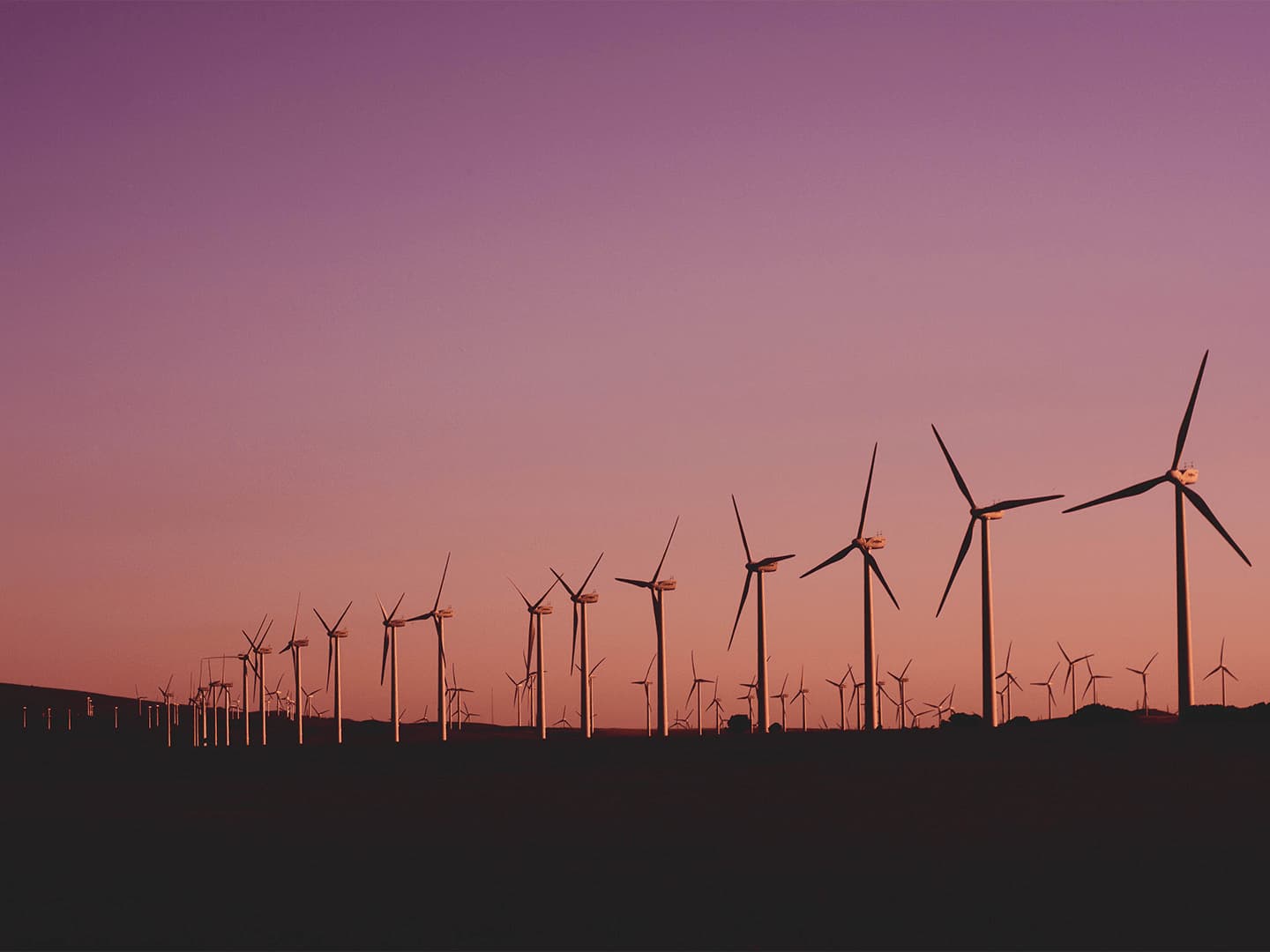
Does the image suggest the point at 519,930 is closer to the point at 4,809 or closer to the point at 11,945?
the point at 11,945

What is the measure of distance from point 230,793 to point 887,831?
139ft

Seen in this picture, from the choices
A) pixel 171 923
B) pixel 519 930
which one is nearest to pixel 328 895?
pixel 171 923

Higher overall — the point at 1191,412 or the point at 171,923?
the point at 1191,412

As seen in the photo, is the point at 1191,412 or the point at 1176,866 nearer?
the point at 1176,866

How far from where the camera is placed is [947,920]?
3628 centimetres

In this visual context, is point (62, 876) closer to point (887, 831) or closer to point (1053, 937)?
point (887, 831)

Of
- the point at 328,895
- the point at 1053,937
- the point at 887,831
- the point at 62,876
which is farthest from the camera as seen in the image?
the point at 887,831

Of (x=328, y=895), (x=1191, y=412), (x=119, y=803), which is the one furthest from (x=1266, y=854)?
(x=119, y=803)

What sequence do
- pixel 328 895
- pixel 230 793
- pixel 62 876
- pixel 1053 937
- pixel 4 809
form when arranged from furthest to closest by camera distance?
pixel 230 793, pixel 4 809, pixel 62 876, pixel 328 895, pixel 1053 937

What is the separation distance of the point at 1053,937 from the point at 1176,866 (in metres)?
9.90

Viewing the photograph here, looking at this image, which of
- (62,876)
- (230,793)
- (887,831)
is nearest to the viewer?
(62,876)

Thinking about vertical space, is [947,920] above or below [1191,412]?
below

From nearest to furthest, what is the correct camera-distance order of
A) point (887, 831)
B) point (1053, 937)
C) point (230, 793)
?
point (1053, 937) < point (887, 831) < point (230, 793)

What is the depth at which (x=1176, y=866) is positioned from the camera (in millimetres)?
42469
